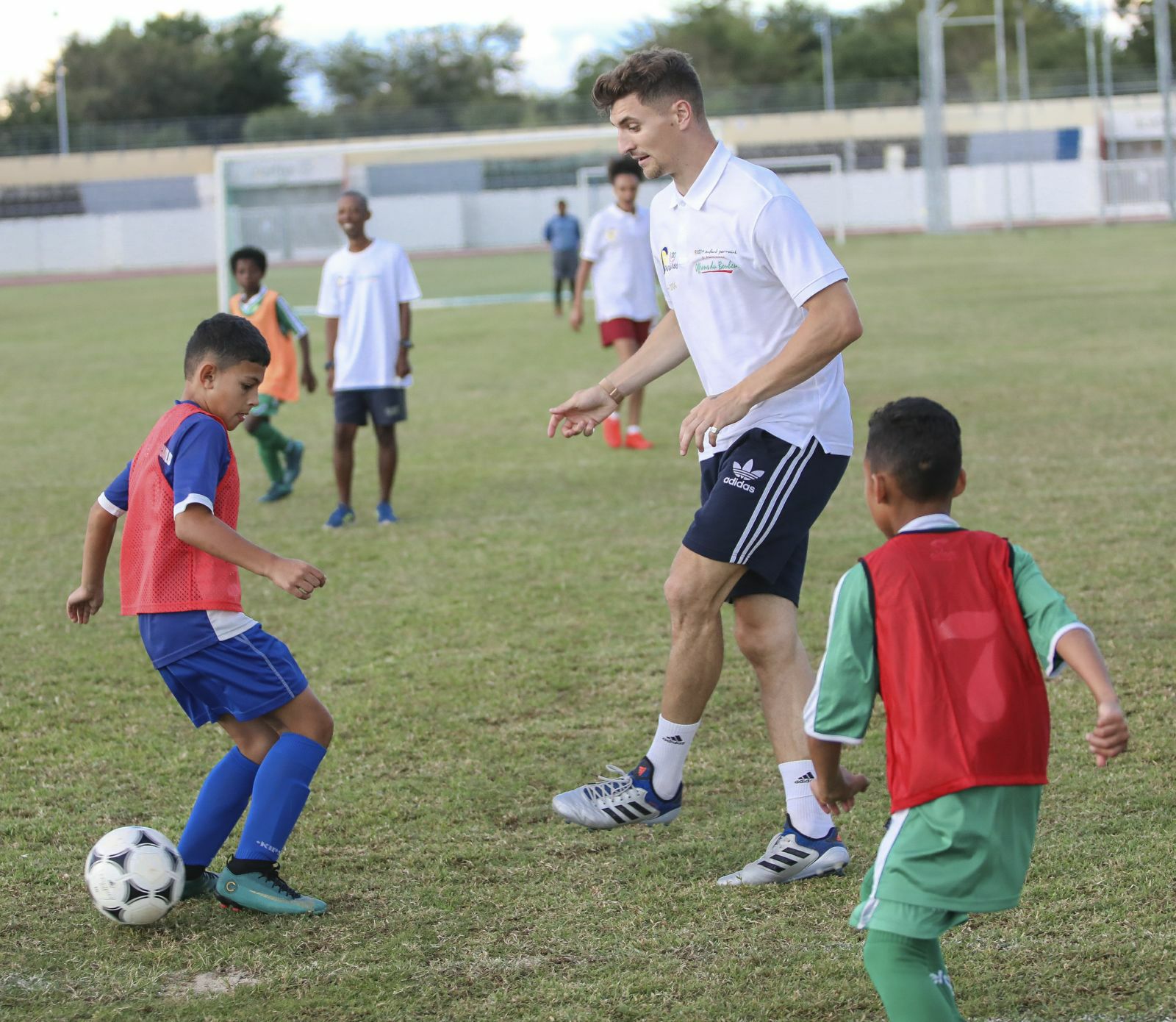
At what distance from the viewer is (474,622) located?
6227 mm

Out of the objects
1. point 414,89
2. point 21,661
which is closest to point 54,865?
point 21,661

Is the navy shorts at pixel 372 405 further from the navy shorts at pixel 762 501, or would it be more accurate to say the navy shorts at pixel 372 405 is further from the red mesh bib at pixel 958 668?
the red mesh bib at pixel 958 668

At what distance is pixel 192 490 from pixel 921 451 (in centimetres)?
171

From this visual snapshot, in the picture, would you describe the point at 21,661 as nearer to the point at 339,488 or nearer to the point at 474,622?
the point at 474,622

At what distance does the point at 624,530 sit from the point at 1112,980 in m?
5.19

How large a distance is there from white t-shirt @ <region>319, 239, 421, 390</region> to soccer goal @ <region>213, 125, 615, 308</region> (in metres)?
11.7

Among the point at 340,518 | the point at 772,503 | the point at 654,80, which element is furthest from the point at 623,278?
the point at 772,503

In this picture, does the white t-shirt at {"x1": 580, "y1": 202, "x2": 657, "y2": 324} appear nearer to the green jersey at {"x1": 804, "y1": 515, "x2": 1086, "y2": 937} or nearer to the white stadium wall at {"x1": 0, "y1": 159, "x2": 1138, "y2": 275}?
the green jersey at {"x1": 804, "y1": 515, "x2": 1086, "y2": 937}

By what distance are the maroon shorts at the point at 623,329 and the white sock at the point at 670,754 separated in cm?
720

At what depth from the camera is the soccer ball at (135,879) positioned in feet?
10.9

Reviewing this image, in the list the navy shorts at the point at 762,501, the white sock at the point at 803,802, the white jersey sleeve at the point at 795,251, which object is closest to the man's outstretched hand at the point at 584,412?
the navy shorts at the point at 762,501

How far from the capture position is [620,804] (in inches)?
154

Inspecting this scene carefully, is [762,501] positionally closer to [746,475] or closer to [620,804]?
[746,475]

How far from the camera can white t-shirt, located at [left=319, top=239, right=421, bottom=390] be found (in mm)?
8383
